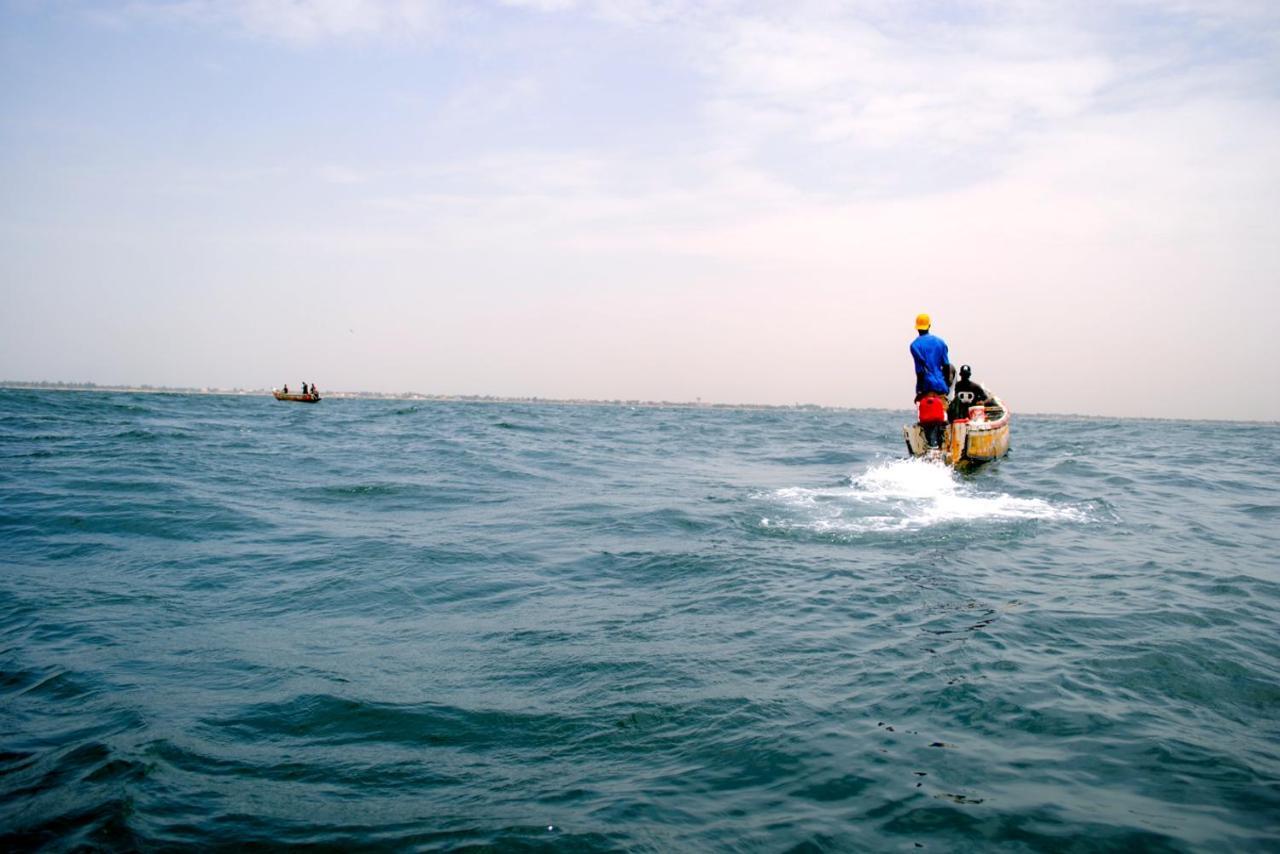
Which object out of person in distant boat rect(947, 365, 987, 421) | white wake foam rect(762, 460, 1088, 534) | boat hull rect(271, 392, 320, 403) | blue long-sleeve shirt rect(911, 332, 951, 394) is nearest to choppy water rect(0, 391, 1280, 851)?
white wake foam rect(762, 460, 1088, 534)

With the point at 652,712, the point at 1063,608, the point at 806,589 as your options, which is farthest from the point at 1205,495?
the point at 652,712

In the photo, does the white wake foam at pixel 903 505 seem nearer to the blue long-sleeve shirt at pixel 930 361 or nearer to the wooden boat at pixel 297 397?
the blue long-sleeve shirt at pixel 930 361

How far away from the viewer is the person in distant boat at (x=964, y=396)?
18766mm

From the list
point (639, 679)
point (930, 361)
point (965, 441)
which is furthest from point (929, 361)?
point (639, 679)

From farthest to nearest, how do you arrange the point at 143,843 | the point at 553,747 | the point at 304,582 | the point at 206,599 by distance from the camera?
the point at 304,582 → the point at 206,599 → the point at 553,747 → the point at 143,843

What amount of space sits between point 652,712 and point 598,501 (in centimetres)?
882

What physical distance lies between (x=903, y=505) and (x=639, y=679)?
26.9ft

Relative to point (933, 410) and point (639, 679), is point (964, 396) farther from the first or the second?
point (639, 679)

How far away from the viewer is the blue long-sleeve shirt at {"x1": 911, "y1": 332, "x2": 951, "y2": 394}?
1430 cm

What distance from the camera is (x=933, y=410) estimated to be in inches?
598

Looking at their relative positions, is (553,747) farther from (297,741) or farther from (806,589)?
(806,589)

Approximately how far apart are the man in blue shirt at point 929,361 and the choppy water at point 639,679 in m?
3.86

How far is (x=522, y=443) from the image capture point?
2759 cm

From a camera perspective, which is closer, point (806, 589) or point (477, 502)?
point (806, 589)
